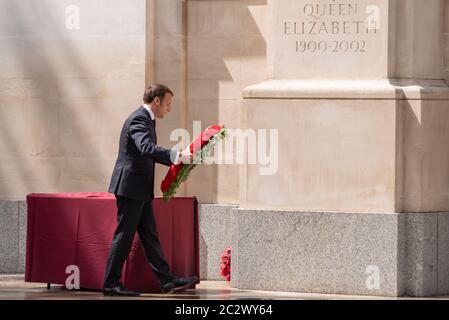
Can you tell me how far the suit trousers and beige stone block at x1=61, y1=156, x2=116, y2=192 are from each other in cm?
200

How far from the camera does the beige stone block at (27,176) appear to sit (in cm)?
1630

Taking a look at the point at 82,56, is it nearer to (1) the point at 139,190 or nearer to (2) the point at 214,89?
(2) the point at 214,89

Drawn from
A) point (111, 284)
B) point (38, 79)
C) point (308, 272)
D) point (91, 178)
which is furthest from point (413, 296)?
point (38, 79)

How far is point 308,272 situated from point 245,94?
2016mm

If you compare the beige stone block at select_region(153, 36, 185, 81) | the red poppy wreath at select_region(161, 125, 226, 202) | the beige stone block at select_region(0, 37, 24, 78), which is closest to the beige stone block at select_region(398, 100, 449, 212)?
the red poppy wreath at select_region(161, 125, 226, 202)

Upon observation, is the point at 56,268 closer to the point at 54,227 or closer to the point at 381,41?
the point at 54,227

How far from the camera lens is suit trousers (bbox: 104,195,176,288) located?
14.0m

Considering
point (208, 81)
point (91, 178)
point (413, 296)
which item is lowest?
point (413, 296)

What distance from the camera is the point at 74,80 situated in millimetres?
16188

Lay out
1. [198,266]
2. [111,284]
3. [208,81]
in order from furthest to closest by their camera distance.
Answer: [208,81], [198,266], [111,284]

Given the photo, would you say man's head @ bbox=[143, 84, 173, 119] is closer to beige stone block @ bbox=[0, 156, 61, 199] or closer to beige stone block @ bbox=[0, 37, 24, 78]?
beige stone block @ bbox=[0, 156, 61, 199]

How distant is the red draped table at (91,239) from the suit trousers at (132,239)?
278 mm

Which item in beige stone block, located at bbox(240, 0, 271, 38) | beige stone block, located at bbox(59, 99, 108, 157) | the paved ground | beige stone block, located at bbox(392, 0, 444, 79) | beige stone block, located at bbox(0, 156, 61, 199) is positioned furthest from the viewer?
beige stone block, located at bbox(0, 156, 61, 199)

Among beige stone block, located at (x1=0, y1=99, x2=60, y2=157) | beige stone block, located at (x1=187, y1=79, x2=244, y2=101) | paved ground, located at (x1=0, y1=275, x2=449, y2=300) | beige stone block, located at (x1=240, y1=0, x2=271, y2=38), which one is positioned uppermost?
beige stone block, located at (x1=240, y1=0, x2=271, y2=38)
